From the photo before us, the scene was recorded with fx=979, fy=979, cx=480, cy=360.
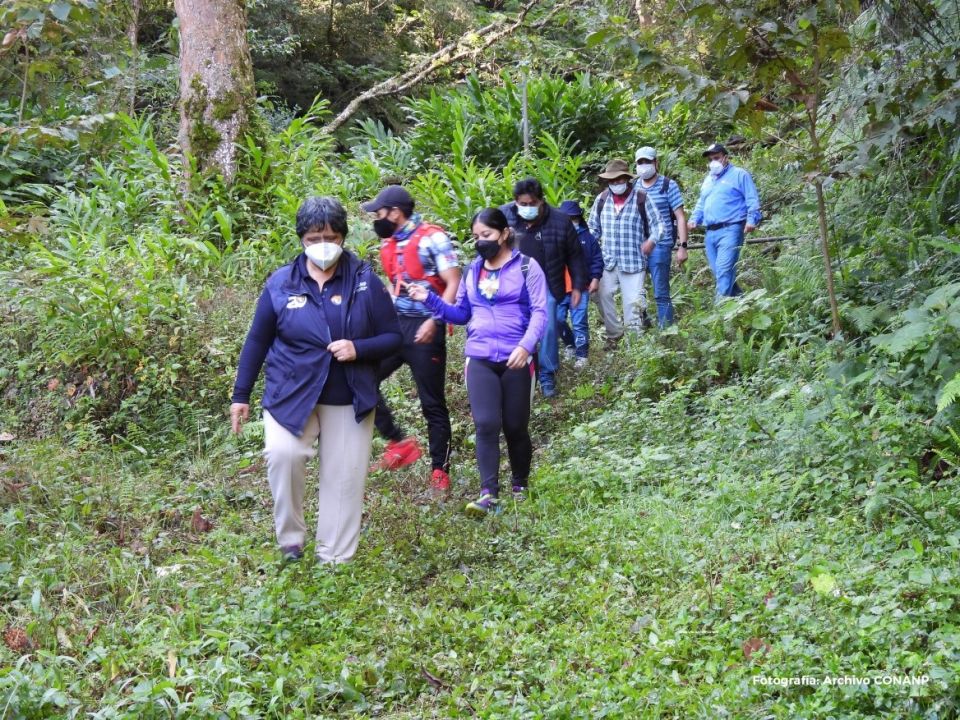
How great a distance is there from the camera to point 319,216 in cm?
573

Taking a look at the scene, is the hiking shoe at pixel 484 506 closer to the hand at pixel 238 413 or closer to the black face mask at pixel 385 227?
the hand at pixel 238 413

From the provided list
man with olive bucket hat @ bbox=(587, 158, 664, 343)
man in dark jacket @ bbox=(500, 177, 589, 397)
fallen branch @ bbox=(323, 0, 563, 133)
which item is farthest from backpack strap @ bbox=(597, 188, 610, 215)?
fallen branch @ bbox=(323, 0, 563, 133)

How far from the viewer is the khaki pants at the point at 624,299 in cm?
1048

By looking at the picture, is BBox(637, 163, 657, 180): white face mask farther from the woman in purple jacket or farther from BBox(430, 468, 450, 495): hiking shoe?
BBox(430, 468, 450, 495): hiking shoe

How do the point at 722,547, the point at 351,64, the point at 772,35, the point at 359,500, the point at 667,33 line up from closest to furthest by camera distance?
the point at 722,547 → the point at 359,500 → the point at 772,35 → the point at 667,33 → the point at 351,64

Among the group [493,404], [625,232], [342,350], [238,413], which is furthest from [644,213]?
[238,413]

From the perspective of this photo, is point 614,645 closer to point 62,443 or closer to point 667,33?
point 667,33

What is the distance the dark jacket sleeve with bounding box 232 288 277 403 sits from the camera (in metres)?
5.80

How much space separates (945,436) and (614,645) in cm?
267

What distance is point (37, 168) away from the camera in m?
15.1

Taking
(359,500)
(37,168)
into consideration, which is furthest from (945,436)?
(37,168)

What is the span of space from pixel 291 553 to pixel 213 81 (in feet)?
29.6

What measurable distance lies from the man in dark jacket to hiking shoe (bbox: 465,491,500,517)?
116 inches

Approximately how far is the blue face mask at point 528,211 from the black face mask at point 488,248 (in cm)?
255
